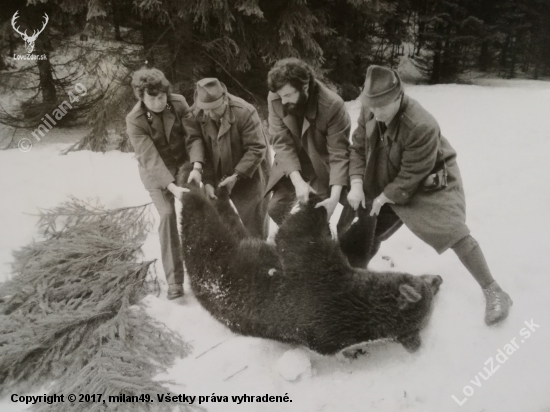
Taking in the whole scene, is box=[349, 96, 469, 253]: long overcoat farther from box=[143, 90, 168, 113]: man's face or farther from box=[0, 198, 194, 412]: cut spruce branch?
box=[0, 198, 194, 412]: cut spruce branch

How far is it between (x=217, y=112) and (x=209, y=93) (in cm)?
11

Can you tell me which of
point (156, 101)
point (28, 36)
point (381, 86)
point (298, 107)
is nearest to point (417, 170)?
point (381, 86)

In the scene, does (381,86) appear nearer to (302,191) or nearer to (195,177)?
(302,191)

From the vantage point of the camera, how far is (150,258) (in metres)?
2.18

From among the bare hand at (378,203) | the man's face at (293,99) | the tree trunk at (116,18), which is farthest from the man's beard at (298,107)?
the tree trunk at (116,18)

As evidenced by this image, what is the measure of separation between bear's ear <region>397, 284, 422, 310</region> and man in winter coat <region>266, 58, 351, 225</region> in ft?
1.36

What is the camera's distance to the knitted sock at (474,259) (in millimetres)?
1514

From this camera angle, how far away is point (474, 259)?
152 centimetres

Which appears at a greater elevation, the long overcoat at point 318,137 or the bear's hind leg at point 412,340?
the long overcoat at point 318,137

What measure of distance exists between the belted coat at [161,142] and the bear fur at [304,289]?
381mm

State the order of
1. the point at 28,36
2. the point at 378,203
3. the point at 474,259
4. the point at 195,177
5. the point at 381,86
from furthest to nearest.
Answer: the point at 28,36 < the point at 195,177 < the point at 378,203 < the point at 474,259 < the point at 381,86

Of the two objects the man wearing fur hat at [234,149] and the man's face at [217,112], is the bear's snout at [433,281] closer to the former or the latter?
the man wearing fur hat at [234,149]

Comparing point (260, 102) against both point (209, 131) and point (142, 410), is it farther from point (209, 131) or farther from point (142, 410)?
point (142, 410)

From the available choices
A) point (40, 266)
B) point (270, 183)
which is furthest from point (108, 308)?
point (270, 183)
